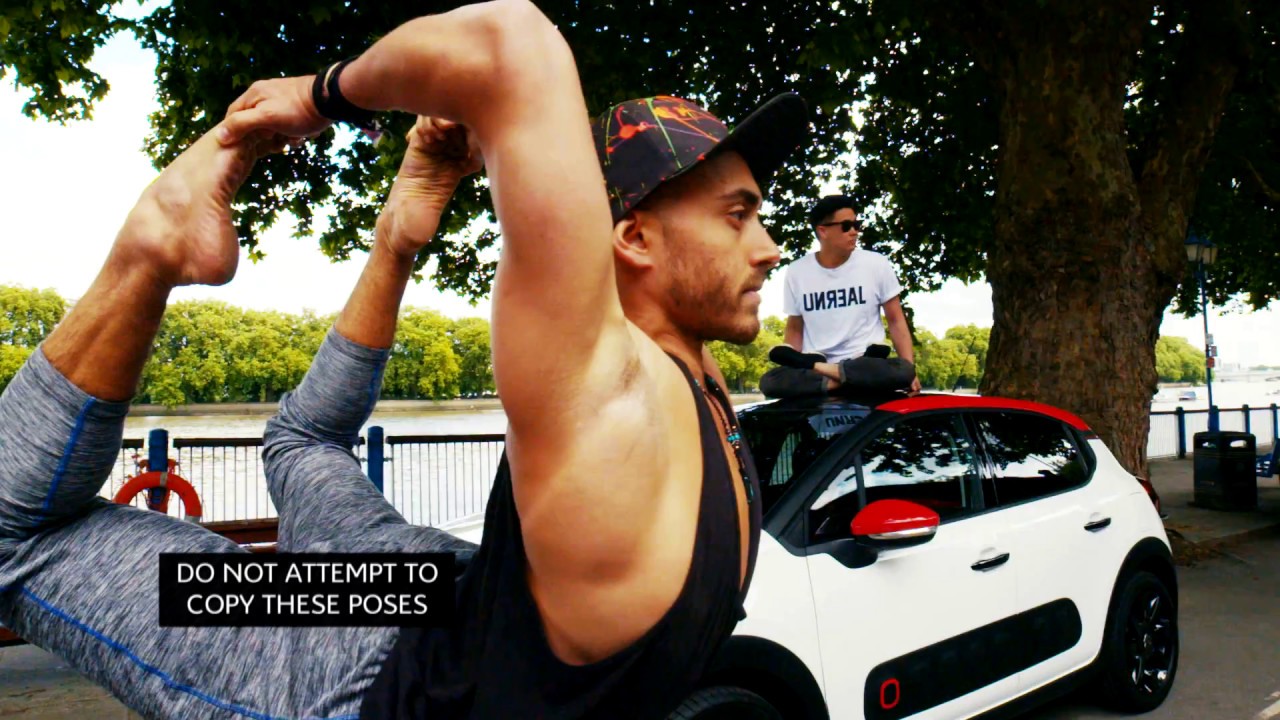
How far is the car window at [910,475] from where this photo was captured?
11.7 feet

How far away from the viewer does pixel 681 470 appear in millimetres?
1064

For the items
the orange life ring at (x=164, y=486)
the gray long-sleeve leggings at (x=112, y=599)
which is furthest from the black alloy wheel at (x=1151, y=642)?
the orange life ring at (x=164, y=486)

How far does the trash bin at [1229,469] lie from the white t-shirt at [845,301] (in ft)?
34.0

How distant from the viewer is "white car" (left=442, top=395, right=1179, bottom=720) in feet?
10.4

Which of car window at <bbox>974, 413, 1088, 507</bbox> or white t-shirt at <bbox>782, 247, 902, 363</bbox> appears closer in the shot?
car window at <bbox>974, 413, 1088, 507</bbox>

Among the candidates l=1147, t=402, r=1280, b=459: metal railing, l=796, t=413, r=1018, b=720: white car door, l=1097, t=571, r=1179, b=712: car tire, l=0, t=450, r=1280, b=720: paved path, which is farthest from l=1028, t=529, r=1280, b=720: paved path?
l=1147, t=402, r=1280, b=459: metal railing

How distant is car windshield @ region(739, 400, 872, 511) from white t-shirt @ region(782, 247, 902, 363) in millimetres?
984

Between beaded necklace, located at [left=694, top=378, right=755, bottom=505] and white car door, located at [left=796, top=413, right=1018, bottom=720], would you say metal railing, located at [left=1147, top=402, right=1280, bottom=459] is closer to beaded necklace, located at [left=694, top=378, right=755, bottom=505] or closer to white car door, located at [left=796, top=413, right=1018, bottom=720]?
white car door, located at [left=796, top=413, right=1018, bottom=720]

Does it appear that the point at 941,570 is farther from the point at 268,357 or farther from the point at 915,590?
the point at 268,357

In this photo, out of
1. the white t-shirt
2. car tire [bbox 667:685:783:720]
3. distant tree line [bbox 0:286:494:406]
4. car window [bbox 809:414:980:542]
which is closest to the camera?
car tire [bbox 667:685:783:720]

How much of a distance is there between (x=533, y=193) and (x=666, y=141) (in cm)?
37

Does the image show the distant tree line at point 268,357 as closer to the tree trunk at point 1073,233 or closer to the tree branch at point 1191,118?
the tree trunk at point 1073,233

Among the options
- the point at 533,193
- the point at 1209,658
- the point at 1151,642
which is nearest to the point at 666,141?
the point at 533,193

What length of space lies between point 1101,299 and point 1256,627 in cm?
289
